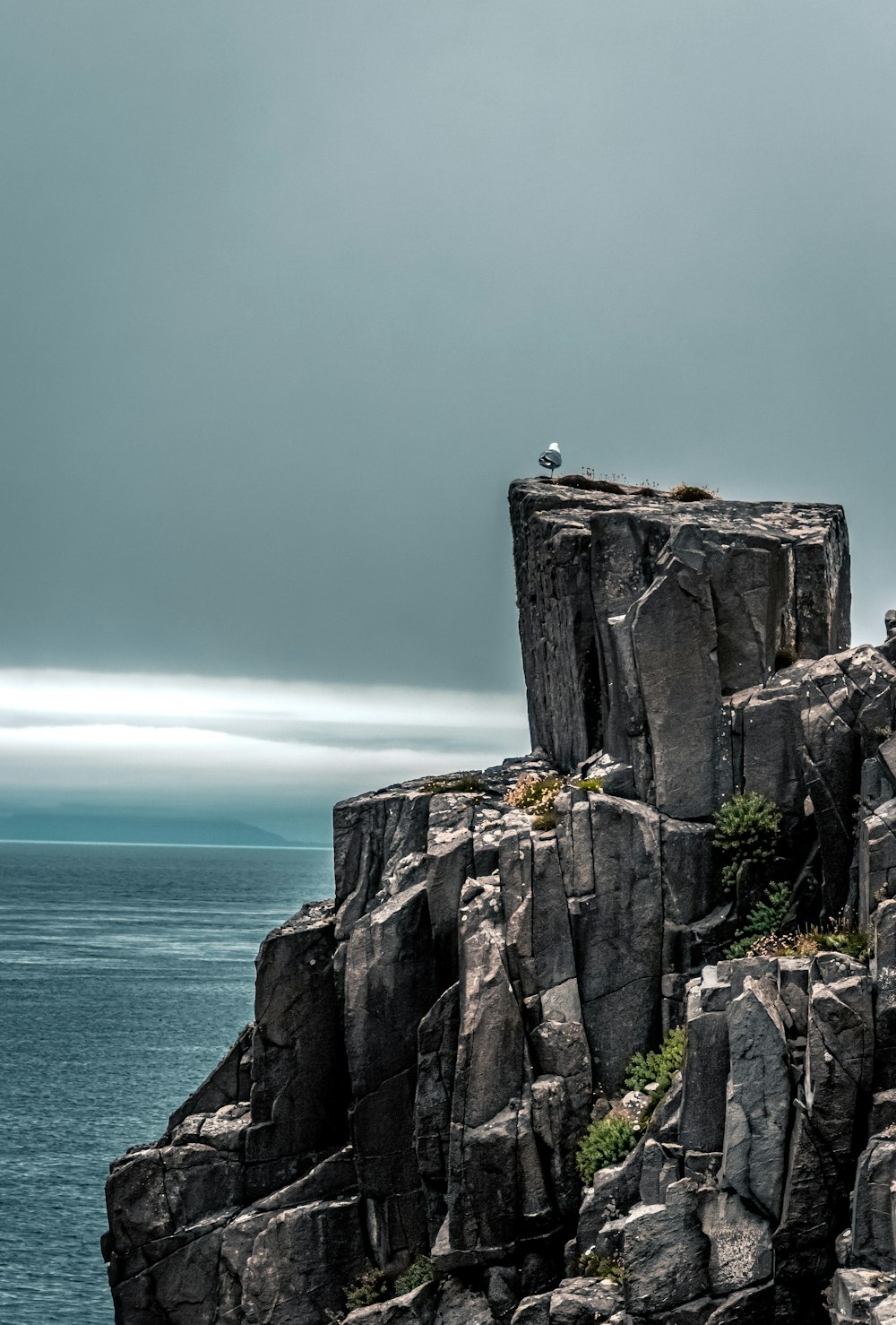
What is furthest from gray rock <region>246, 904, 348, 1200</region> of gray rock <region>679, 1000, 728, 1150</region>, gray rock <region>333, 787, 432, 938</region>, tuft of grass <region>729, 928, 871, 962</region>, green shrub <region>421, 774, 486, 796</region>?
gray rock <region>679, 1000, 728, 1150</region>

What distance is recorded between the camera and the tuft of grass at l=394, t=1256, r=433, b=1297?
3997cm

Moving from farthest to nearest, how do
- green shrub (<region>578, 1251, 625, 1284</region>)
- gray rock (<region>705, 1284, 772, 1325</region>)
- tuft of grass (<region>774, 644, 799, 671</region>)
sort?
1. tuft of grass (<region>774, 644, 799, 671</region>)
2. green shrub (<region>578, 1251, 625, 1284</region>)
3. gray rock (<region>705, 1284, 772, 1325</region>)

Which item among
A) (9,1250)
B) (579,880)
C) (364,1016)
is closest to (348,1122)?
(364,1016)

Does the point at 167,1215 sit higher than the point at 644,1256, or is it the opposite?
the point at 644,1256

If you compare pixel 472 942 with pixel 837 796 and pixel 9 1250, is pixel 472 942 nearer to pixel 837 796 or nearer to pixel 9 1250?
pixel 837 796

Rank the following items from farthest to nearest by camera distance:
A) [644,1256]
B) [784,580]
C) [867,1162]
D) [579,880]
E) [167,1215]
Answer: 1. [167,1215]
2. [784,580]
3. [579,880]
4. [644,1256]
5. [867,1162]

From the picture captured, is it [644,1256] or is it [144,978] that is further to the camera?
[144,978]

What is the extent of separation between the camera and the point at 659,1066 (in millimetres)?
36094

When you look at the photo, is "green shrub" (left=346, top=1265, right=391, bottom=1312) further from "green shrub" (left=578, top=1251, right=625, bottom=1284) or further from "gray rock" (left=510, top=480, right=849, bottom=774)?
"gray rock" (left=510, top=480, right=849, bottom=774)

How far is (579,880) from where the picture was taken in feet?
126

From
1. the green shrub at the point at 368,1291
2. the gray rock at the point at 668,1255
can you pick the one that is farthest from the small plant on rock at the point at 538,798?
the green shrub at the point at 368,1291

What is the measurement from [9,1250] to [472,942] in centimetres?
4002

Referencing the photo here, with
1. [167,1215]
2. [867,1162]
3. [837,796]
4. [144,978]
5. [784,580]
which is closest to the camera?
[867,1162]

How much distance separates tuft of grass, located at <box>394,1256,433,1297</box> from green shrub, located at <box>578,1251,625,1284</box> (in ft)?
24.9
